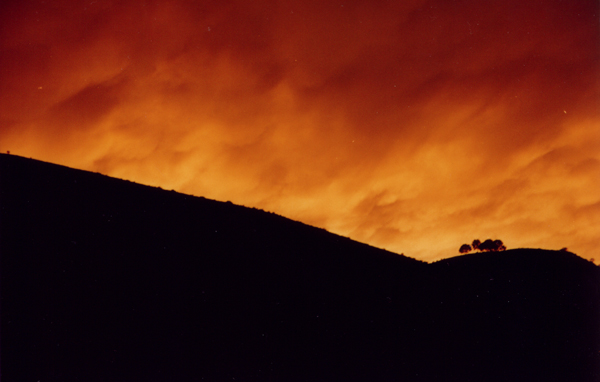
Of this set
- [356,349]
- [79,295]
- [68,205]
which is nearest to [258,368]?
[356,349]

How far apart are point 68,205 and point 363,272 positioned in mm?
19740

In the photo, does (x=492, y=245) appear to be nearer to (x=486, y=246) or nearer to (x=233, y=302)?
(x=486, y=246)

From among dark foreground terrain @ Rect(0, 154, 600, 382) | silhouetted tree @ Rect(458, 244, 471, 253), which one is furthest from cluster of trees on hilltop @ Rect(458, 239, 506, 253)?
dark foreground terrain @ Rect(0, 154, 600, 382)

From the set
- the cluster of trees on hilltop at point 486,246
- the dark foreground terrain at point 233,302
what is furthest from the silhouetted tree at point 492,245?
the dark foreground terrain at point 233,302

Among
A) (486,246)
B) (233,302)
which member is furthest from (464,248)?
(233,302)

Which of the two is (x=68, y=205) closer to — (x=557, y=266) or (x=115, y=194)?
(x=115, y=194)

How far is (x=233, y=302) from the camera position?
21.5m

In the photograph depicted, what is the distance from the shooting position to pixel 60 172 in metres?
25.2

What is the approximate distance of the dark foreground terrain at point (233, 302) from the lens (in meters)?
16.5

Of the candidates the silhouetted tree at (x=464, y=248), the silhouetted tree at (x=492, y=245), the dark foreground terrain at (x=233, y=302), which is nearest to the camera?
the dark foreground terrain at (x=233, y=302)

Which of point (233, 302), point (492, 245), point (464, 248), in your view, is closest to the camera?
point (233, 302)

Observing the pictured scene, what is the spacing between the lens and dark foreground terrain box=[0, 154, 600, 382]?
16469 millimetres

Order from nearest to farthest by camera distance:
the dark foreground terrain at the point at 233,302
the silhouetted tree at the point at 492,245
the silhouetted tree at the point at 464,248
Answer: the dark foreground terrain at the point at 233,302 → the silhouetted tree at the point at 492,245 → the silhouetted tree at the point at 464,248

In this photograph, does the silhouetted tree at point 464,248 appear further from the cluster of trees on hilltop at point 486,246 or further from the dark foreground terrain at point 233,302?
the dark foreground terrain at point 233,302
